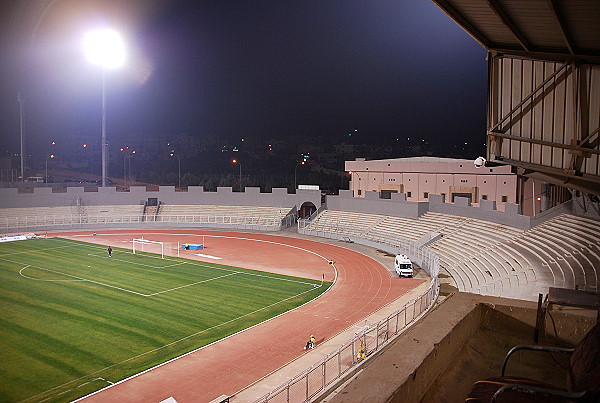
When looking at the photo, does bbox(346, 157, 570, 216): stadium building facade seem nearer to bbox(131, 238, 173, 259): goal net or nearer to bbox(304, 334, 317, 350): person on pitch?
bbox(131, 238, 173, 259): goal net

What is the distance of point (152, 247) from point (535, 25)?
125 feet

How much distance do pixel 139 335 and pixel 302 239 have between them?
27545 millimetres

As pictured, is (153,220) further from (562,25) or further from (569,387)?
(569,387)

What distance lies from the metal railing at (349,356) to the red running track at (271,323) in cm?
199

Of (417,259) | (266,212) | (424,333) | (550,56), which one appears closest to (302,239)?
(266,212)

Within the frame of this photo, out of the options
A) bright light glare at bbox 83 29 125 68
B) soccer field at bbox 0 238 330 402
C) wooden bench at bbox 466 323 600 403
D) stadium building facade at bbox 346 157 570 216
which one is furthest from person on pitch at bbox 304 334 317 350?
bright light glare at bbox 83 29 125 68

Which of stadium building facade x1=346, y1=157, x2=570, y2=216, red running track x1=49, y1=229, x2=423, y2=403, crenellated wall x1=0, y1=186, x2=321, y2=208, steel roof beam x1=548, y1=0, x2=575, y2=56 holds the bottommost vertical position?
red running track x1=49, y1=229, x2=423, y2=403

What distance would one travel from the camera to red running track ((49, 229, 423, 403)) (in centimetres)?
1569

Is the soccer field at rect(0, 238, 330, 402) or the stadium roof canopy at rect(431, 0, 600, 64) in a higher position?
the stadium roof canopy at rect(431, 0, 600, 64)

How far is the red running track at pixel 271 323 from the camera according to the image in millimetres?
15688

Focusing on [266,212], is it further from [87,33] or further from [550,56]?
[550,56]

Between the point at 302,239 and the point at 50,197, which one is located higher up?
the point at 50,197

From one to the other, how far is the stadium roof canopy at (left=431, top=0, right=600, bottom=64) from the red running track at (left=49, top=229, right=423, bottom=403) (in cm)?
1223

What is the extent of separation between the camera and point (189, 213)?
56.4 m
